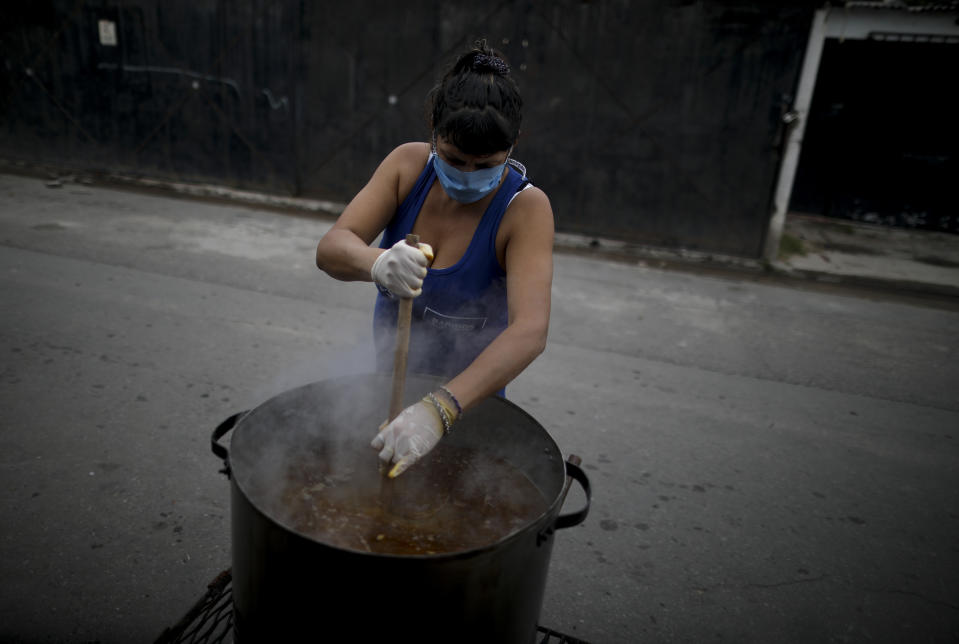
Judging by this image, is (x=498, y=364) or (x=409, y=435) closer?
(x=409, y=435)

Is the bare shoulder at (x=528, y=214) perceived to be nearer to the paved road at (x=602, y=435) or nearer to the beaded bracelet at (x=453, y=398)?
the beaded bracelet at (x=453, y=398)

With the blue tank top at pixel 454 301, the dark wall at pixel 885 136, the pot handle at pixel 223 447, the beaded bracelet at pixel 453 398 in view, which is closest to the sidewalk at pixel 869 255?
the dark wall at pixel 885 136

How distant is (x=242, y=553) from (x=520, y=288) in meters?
0.97

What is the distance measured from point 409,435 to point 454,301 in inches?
23.6

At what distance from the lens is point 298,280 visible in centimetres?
579

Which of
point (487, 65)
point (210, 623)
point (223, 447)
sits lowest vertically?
point (210, 623)

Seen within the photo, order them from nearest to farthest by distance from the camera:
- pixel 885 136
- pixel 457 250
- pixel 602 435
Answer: pixel 457 250 < pixel 602 435 < pixel 885 136

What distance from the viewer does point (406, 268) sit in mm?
1573

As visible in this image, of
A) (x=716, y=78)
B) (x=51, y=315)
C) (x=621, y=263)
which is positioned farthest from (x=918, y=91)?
(x=51, y=315)

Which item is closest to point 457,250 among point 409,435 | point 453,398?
point 453,398

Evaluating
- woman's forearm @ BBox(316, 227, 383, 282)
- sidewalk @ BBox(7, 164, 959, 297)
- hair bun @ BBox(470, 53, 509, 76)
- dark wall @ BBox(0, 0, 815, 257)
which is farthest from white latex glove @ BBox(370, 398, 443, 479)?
dark wall @ BBox(0, 0, 815, 257)

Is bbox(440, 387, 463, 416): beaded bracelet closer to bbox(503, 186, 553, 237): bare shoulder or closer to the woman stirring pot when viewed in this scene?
the woman stirring pot

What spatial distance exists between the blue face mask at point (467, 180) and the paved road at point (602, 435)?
4.58 feet

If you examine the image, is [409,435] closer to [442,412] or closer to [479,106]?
[442,412]
